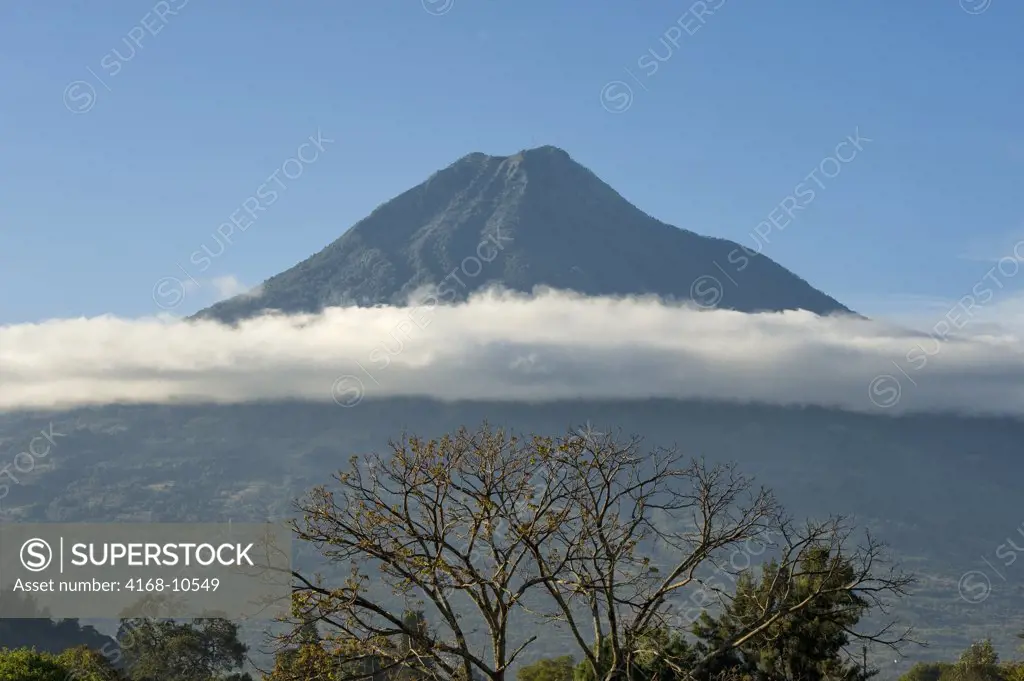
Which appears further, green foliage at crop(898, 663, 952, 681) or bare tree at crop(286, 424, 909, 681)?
green foliage at crop(898, 663, 952, 681)

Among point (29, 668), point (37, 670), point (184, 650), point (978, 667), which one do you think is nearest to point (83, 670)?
point (29, 668)

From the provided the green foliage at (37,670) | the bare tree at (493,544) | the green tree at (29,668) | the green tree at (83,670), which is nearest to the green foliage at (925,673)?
the green tree at (83,670)

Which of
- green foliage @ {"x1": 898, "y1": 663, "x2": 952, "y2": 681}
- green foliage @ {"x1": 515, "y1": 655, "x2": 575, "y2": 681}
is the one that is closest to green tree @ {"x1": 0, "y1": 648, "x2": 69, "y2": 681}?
green foliage @ {"x1": 515, "y1": 655, "x2": 575, "y2": 681}

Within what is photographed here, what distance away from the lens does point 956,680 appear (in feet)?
220

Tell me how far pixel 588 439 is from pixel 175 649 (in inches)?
2194

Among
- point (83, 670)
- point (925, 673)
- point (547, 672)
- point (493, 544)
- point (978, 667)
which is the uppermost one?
point (493, 544)

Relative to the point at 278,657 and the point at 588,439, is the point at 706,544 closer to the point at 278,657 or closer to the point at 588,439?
the point at 588,439

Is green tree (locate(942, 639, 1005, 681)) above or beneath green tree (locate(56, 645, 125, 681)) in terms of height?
beneath

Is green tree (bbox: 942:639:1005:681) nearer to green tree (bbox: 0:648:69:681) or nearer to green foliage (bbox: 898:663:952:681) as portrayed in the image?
green foliage (bbox: 898:663:952:681)

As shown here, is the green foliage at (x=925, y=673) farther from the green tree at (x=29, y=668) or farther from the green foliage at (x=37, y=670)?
the green tree at (x=29, y=668)

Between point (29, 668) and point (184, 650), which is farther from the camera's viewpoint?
point (184, 650)

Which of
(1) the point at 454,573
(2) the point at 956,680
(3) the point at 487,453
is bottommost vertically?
(2) the point at 956,680

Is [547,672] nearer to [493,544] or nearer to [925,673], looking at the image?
[925,673]

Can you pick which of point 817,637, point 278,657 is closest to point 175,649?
point 817,637
